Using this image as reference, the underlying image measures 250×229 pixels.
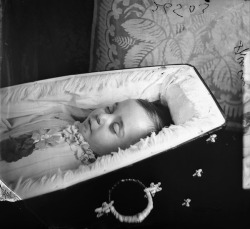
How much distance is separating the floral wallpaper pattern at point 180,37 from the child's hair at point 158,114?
124mm

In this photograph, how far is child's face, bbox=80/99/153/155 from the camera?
1196 millimetres

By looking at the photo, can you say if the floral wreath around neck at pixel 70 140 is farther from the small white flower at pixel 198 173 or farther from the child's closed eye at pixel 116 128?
the small white flower at pixel 198 173

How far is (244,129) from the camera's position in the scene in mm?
1250

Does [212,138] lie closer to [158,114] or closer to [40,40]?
[158,114]

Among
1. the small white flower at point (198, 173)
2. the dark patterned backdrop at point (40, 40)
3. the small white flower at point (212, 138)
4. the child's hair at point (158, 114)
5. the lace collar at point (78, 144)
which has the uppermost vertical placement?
the dark patterned backdrop at point (40, 40)

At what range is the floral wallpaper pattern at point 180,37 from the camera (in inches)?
48.6

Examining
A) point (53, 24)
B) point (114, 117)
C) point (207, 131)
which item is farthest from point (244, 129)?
point (53, 24)

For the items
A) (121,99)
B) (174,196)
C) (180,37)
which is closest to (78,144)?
(121,99)

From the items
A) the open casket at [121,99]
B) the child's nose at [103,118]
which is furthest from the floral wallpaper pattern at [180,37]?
the child's nose at [103,118]

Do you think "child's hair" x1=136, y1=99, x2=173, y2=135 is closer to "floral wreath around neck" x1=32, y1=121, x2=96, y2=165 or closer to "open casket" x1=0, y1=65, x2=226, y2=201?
"open casket" x1=0, y1=65, x2=226, y2=201

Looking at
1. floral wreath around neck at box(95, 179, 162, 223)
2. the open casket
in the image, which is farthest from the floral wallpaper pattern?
floral wreath around neck at box(95, 179, 162, 223)

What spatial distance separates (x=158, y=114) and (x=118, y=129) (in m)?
0.12

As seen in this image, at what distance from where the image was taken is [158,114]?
3.97 ft

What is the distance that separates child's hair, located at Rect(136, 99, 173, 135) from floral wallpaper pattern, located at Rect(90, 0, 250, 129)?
12 centimetres
